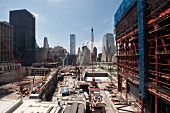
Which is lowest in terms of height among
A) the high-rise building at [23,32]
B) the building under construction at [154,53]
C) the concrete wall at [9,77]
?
the concrete wall at [9,77]

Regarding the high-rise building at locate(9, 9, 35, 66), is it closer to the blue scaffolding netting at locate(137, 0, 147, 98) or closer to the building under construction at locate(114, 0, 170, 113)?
the building under construction at locate(114, 0, 170, 113)

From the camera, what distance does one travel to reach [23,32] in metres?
170

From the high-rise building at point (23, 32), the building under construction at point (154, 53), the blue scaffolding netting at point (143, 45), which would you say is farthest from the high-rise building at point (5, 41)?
the blue scaffolding netting at point (143, 45)

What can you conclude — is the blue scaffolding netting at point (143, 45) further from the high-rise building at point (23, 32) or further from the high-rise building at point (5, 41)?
the high-rise building at point (23, 32)

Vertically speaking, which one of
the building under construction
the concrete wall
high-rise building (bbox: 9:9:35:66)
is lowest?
the concrete wall

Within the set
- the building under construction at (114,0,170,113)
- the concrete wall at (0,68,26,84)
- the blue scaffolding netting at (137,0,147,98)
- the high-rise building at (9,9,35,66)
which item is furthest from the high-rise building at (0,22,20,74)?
the building under construction at (114,0,170,113)

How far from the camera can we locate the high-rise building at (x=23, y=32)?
166488mm

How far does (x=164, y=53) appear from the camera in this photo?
75.4 ft

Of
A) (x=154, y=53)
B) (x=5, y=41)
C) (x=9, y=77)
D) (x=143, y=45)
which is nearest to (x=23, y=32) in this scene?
(x=5, y=41)

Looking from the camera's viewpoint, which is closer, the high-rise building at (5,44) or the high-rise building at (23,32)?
the high-rise building at (5,44)

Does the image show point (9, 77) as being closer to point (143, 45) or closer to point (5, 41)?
point (5, 41)

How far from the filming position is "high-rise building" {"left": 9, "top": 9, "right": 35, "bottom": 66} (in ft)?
546

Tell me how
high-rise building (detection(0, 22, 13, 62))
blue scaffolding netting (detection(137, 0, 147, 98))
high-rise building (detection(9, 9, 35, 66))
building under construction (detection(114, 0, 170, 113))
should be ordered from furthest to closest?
1. high-rise building (detection(9, 9, 35, 66))
2. high-rise building (detection(0, 22, 13, 62))
3. blue scaffolding netting (detection(137, 0, 147, 98))
4. building under construction (detection(114, 0, 170, 113))

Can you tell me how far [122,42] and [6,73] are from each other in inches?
2903
